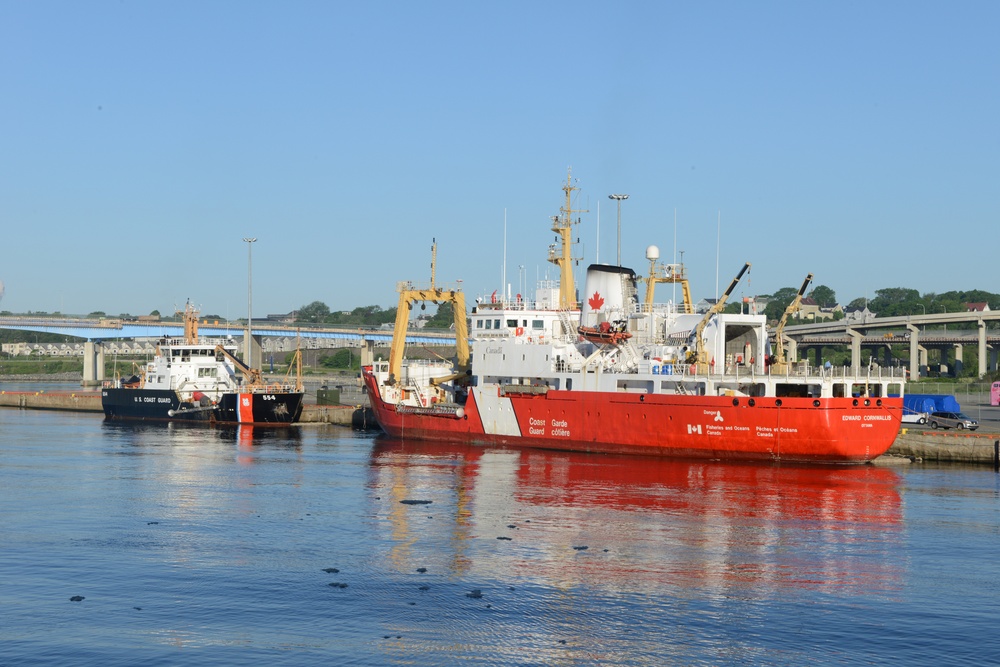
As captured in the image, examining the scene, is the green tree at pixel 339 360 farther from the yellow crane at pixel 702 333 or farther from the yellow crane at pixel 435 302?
the yellow crane at pixel 702 333

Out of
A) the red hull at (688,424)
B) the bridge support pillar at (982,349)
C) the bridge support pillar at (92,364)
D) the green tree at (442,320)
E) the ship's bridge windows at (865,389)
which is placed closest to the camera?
the red hull at (688,424)

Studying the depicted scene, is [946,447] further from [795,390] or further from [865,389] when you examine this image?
[795,390]

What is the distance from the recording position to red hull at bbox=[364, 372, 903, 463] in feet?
146

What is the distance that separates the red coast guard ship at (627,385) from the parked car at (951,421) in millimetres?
7521

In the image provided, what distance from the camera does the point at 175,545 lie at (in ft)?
97.3

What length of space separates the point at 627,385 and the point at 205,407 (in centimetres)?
3454

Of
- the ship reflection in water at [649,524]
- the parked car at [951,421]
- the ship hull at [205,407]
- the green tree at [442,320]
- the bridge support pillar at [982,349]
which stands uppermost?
the green tree at [442,320]

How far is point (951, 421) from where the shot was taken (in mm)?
56500

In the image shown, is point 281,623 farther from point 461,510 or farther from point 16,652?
point 461,510

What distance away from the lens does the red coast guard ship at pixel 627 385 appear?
45031 millimetres

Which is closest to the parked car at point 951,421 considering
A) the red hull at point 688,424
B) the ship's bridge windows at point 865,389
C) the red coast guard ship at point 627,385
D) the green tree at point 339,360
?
the red coast guard ship at point 627,385

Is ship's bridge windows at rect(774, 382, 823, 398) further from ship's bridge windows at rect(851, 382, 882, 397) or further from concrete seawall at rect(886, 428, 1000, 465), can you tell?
concrete seawall at rect(886, 428, 1000, 465)

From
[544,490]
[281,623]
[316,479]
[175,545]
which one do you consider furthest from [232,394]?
[281,623]

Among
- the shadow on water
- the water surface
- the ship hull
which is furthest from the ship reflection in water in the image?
the ship hull
